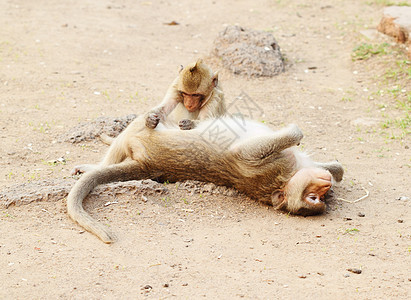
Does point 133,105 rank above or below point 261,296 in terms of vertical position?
below

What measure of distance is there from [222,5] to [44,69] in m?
6.07

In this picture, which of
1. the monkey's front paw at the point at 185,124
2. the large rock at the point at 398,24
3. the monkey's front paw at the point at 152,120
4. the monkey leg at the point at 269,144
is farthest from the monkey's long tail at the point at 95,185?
the large rock at the point at 398,24

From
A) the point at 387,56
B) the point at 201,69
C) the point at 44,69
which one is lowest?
the point at 44,69

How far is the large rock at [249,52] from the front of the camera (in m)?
10.2

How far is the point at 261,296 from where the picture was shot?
13.4 ft

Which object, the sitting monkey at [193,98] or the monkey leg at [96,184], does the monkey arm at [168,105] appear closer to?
the sitting monkey at [193,98]

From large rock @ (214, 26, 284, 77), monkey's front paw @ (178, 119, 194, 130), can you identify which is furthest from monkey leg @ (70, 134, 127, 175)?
large rock @ (214, 26, 284, 77)

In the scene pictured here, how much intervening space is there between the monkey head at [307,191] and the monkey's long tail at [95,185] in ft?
5.09

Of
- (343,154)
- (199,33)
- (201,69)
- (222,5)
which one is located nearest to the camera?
(201,69)

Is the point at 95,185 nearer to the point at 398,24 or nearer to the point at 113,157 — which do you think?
the point at 113,157

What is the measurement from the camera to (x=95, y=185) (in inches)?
219

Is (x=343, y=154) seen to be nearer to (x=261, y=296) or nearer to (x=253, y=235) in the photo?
(x=253, y=235)

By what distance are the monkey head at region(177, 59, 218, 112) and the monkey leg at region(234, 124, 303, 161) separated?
3.17ft

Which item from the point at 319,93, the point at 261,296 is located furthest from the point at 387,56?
the point at 261,296
